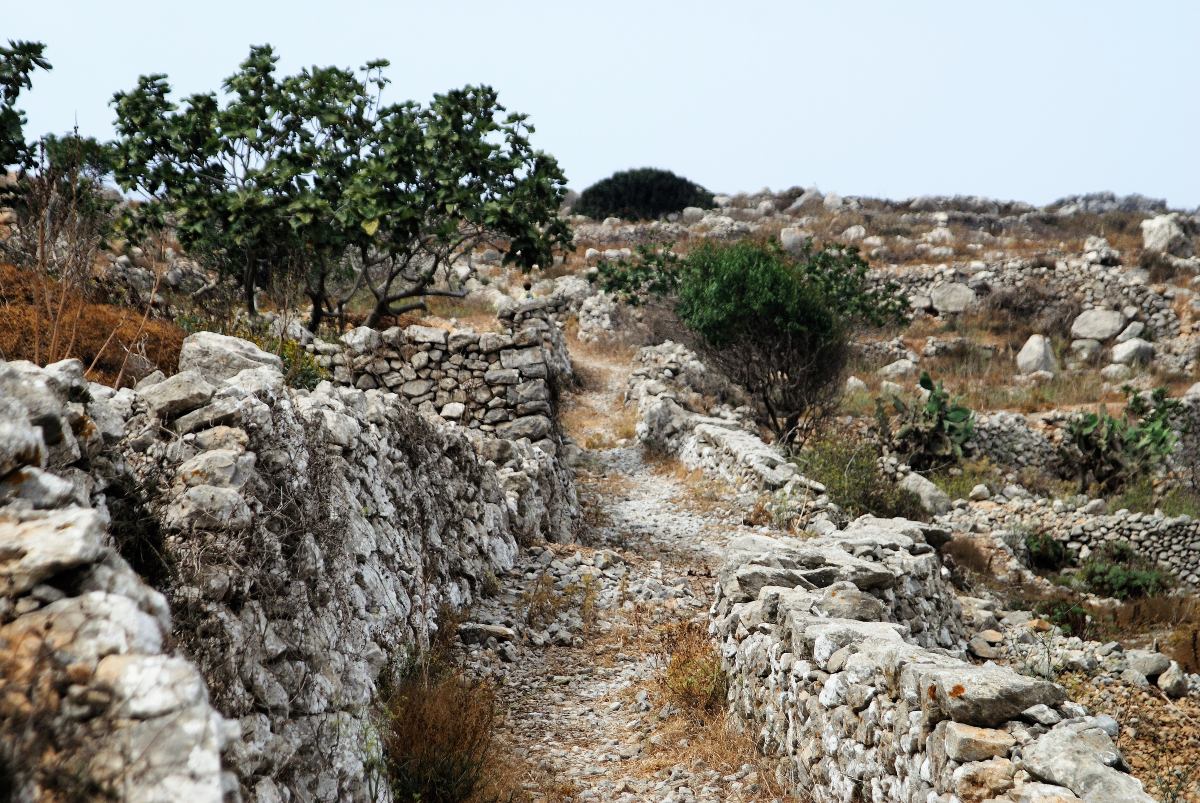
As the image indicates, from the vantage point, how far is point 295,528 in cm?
422

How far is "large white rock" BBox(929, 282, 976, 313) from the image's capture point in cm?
3247

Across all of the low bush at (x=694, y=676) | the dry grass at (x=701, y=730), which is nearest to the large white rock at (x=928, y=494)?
the low bush at (x=694, y=676)

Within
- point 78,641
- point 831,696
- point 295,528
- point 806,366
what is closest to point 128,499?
point 295,528

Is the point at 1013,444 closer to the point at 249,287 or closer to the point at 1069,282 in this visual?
the point at 1069,282

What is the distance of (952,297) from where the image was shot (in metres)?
32.8

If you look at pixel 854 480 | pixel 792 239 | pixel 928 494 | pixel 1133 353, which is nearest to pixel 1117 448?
pixel 928 494

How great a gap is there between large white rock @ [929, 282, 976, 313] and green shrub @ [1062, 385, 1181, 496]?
14.5m

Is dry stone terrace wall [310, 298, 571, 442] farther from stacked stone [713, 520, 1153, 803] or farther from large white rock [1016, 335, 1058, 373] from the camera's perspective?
large white rock [1016, 335, 1058, 373]

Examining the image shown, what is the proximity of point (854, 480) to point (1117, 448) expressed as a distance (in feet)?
29.1

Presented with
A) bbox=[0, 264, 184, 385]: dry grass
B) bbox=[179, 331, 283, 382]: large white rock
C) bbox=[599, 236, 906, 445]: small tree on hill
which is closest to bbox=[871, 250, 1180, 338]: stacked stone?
bbox=[599, 236, 906, 445]: small tree on hill

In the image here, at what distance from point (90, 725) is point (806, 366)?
15.3 m

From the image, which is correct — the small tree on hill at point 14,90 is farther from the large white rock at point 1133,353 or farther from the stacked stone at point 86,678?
the large white rock at point 1133,353

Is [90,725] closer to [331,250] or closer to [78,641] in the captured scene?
[78,641]

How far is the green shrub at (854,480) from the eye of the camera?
12.6 meters
